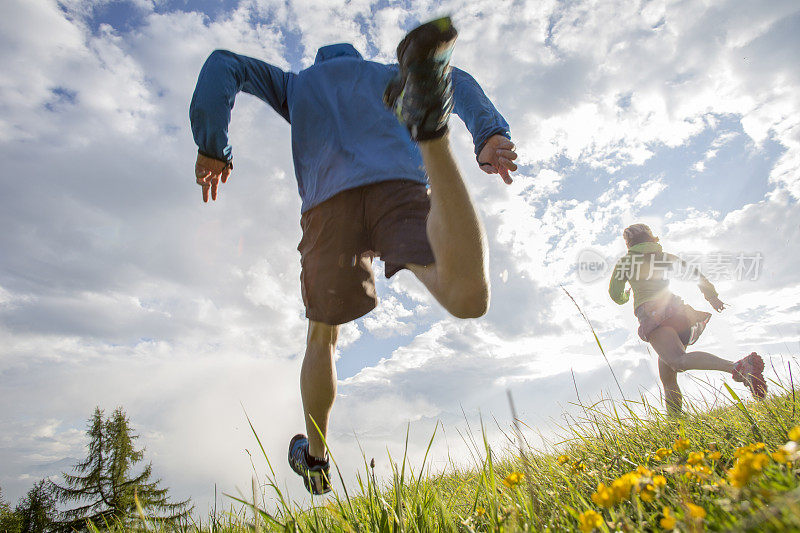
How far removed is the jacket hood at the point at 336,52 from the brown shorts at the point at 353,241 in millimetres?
1217

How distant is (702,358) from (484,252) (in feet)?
11.2

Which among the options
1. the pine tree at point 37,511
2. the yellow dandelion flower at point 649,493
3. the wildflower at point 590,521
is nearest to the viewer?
the wildflower at point 590,521

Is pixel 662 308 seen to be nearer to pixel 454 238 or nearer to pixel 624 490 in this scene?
pixel 454 238

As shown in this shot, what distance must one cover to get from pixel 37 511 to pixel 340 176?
27.3 meters

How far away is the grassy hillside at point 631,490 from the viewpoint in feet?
2.32

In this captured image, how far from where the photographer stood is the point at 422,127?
1.47m

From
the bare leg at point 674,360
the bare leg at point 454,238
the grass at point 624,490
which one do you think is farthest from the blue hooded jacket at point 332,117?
the bare leg at point 674,360

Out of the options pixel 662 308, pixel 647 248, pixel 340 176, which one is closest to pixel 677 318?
pixel 662 308

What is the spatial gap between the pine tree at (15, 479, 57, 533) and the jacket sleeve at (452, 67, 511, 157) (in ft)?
88.9

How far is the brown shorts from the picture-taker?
2221 mm

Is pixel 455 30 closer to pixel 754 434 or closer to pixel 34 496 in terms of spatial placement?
pixel 754 434

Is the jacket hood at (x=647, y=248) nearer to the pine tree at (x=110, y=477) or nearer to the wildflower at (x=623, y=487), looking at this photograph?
the wildflower at (x=623, y=487)

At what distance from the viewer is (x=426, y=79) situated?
4.58ft

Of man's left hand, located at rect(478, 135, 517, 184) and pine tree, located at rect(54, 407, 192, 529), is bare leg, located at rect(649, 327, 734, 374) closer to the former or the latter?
man's left hand, located at rect(478, 135, 517, 184)
